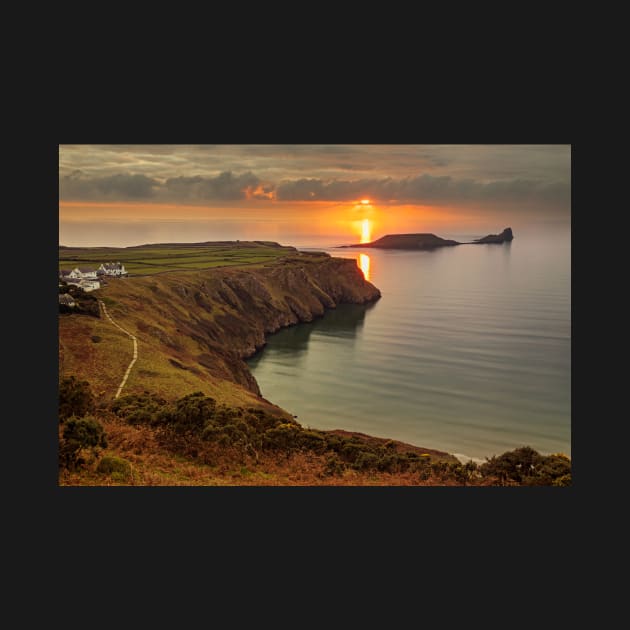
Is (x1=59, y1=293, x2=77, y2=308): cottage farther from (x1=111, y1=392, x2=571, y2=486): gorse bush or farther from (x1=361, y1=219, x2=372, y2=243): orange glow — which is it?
(x1=361, y1=219, x2=372, y2=243): orange glow

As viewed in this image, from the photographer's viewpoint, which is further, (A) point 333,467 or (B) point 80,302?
(B) point 80,302

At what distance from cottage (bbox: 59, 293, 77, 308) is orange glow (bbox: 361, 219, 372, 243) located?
9595 mm

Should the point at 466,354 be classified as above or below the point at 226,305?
below

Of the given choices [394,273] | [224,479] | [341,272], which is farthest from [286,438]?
[341,272]

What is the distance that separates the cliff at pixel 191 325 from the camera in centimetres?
1705

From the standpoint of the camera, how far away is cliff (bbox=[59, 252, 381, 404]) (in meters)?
17.0

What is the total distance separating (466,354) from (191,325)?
1406 centimetres

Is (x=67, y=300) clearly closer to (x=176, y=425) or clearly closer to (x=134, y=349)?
(x=134, y=349)

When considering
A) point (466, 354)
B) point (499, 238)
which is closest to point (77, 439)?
point (466, 354)

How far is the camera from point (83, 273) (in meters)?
18.0

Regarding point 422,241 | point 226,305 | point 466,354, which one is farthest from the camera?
point 226,305

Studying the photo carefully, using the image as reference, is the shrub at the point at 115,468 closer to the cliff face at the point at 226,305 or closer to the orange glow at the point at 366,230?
the cliff face at the point at 226,305

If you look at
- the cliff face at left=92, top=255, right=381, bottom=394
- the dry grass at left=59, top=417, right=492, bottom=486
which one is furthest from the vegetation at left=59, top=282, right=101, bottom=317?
the dry grass at left=59, top=417, right=492, bottom=486

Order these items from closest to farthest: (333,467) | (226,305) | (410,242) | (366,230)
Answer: (333,467)
(410,242)
(366,230)
(226,305)
